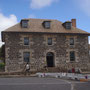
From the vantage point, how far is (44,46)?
30781 mm

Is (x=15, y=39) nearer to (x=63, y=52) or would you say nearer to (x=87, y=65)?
(x=63, y=52)

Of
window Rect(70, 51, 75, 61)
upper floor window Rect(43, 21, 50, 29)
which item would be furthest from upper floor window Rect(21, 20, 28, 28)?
window Rect(70, 51, 75, 61)

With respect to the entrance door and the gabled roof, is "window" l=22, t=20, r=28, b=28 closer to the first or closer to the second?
the gabled roof

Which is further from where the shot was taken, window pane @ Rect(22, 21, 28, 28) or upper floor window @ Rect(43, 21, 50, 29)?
upper floor window @ Rect(43, 21, 50, 29)

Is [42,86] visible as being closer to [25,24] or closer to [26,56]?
[26,56]

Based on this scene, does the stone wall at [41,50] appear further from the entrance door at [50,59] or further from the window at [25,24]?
the window at [25,24]

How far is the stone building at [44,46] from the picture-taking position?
29.8 m

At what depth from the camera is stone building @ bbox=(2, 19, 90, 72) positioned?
1171 inches

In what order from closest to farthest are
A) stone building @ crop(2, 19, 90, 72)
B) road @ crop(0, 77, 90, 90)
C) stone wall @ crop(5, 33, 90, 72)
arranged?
1. road @ crop(0, 77, 90, 90)
2. stone wall @ crop(5, 33, 90, 72)
3. stone building @ crop(2, 19, 90, 72)

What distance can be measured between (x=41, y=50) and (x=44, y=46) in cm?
79

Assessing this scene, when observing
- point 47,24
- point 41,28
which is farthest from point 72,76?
point 47,24

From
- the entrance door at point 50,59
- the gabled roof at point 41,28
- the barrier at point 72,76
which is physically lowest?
the barrier at point 72,76

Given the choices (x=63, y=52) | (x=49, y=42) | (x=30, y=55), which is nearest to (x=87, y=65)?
(x=63, y=52)

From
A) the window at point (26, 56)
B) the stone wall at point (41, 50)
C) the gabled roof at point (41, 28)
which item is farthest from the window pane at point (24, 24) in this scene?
the window at point (26, 56)
